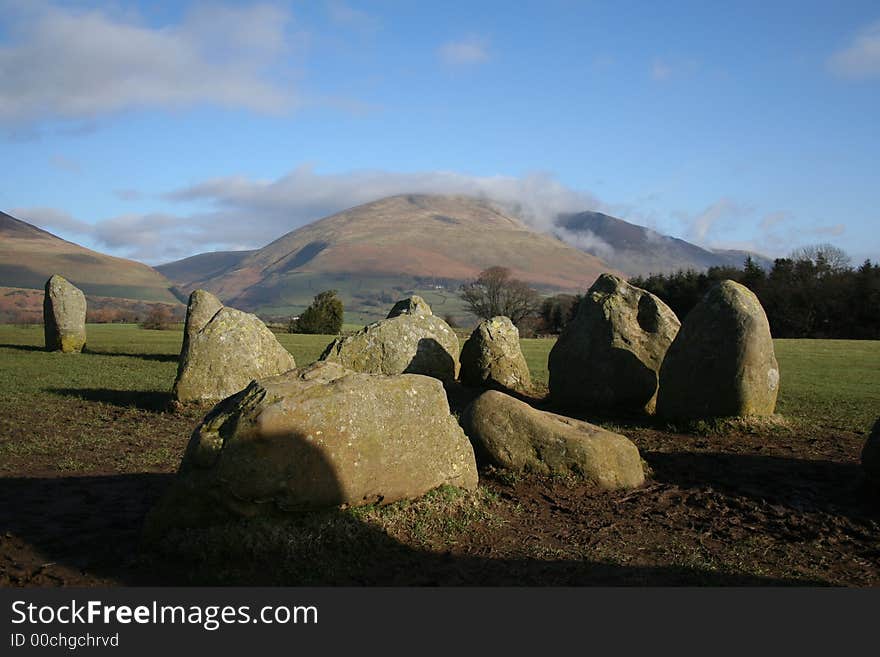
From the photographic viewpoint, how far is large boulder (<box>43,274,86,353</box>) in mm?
27156

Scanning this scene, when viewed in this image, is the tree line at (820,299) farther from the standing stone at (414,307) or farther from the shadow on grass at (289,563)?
the shadow on grass at (289,563)

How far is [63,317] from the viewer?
27.2m

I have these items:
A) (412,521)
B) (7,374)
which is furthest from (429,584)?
(7,374)

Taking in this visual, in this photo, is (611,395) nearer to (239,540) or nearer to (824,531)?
(824,531)

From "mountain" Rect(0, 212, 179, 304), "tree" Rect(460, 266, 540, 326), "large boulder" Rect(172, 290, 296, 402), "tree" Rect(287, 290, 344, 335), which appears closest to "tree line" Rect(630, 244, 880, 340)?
"tree" Rect(460, 266, 540, 326)

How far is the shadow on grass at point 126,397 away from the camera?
14947mm

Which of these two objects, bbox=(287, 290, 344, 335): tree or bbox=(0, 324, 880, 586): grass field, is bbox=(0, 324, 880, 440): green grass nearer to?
bbox=(0, 324, 880, 586): grass field

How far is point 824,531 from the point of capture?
24.6ft

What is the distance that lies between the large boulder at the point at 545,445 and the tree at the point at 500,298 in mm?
60233

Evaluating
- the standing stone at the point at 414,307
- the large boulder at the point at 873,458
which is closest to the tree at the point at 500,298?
the standing stone at the point at 414,307

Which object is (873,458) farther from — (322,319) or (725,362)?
(322,319)

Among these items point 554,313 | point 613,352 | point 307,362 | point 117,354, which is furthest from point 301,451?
point 554,313

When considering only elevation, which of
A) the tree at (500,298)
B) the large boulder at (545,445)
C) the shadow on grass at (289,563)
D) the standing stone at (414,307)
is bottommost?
the shadow on grass at (289,563)

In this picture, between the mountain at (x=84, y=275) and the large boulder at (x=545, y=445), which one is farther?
the mountain at (x=84, y=275)
